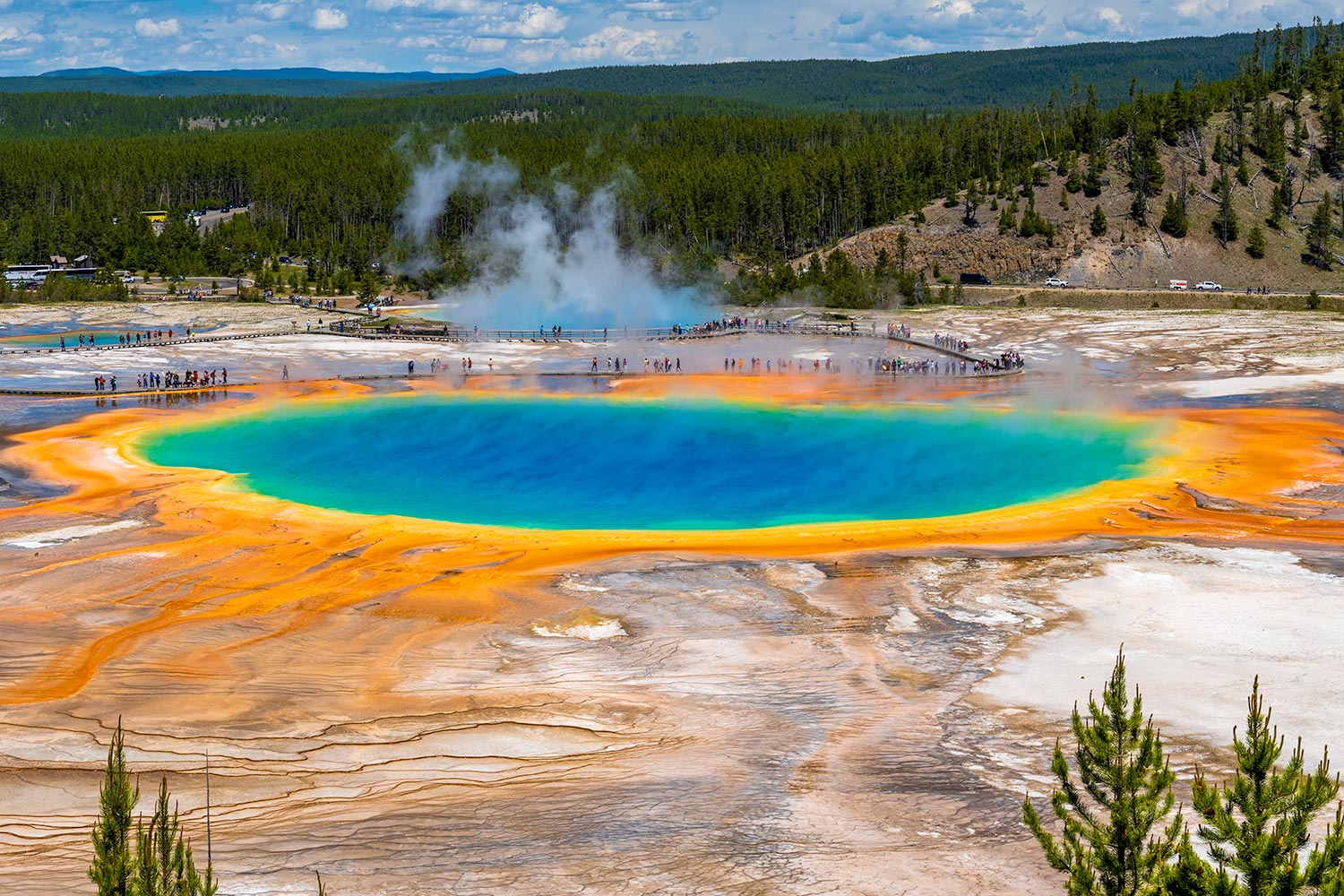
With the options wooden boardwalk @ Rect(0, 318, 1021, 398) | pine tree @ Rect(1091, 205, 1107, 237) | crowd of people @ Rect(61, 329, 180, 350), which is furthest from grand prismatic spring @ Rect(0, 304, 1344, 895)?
pine tree @ Rect(1091, 205, 1107, 237)

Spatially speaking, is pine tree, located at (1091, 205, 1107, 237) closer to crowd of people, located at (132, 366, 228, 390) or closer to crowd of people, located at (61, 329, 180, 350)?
crowd of people, located at (61, 329, 180, 350)

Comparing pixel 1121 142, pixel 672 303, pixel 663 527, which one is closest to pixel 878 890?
pixel 663 527

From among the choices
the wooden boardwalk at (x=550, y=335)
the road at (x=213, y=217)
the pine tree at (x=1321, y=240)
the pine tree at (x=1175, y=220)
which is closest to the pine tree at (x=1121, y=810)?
the wooden boardwalk at (x=550, y=335)

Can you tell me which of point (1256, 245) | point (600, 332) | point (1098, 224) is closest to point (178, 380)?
point (600, 332)

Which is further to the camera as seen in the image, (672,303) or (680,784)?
(672,303)

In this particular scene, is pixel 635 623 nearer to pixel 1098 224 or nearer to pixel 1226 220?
pixel 1098 224

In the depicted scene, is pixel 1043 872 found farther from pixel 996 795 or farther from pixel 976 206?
pixel 976 206
